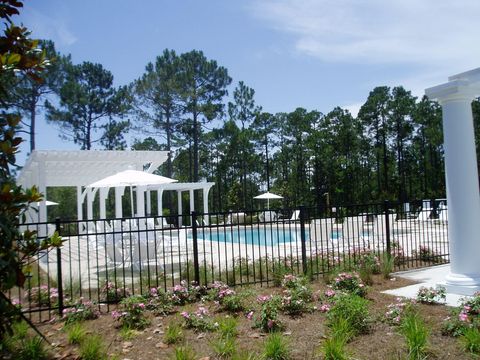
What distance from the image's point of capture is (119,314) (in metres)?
5.52

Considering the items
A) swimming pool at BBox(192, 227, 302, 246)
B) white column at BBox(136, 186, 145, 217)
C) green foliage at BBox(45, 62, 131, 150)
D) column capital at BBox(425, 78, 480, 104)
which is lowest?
swimming pool at BBox(192, 227, 302, 246)

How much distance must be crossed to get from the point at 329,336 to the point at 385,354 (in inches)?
24.7

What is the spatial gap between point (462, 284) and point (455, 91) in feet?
9.60

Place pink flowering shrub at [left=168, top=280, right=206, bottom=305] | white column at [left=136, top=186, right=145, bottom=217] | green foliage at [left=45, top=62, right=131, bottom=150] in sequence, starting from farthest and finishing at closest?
green foliage at [left=45, top=62, right=131, bottom=150] < white column at [left=136, top=186, right=145, bottom=217] < pink flowering shrub at [left=168, top=280, right=206, bottom=305]

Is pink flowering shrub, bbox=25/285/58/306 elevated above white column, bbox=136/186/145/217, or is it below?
below

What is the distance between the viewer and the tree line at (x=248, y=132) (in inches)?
1349

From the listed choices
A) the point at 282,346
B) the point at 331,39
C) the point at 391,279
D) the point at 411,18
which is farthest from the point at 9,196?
the point at 331,39

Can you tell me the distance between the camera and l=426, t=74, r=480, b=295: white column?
22.1 feet

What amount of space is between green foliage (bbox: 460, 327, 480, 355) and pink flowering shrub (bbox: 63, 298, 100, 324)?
4.52 m

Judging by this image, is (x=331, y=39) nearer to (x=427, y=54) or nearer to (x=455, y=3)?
(x=427, y=54)

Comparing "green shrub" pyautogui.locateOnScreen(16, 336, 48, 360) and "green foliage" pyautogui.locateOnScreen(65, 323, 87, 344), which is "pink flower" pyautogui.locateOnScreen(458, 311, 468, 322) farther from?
"green shrub" pyautogui.locateOnScreen(16, 336, 48, 360)

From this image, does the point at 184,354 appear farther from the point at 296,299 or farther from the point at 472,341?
the point at 472,341

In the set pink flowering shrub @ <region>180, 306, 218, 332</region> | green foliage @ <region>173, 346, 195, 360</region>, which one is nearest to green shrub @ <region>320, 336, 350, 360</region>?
green foliage @ <region>173, 346, 195, 360</region>

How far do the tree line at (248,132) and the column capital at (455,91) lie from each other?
91.1 ft
